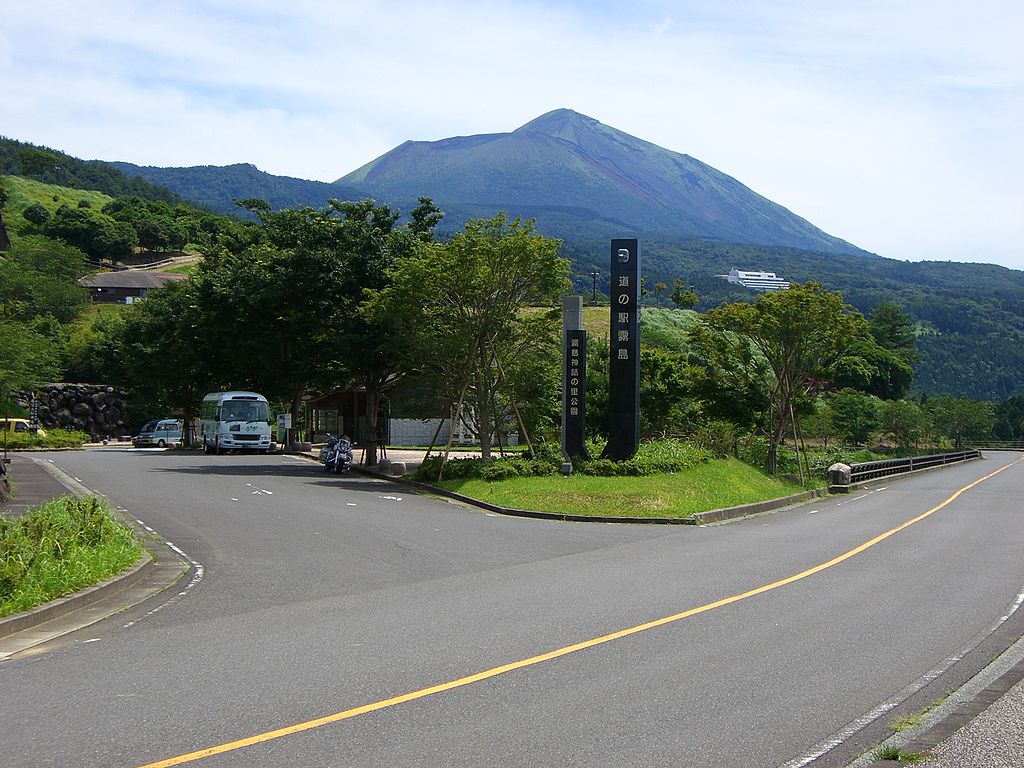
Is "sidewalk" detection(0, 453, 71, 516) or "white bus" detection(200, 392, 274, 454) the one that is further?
"white bus" detection(200, 392, 274, 454)

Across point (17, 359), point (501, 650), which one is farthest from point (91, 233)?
point (501, 650)

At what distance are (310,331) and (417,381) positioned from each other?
11801 mm

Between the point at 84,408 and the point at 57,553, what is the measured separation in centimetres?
6630

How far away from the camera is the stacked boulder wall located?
70938 mm

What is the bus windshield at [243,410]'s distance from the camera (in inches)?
1813

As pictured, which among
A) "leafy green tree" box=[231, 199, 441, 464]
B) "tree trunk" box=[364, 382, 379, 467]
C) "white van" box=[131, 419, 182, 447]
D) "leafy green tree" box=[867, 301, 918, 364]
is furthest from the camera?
"leafy green tree" box=[867, 301, 918, 364]

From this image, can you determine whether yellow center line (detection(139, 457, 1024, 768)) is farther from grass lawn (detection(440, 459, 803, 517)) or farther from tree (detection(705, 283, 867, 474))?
tree (detection(705, 283, 867, 474))

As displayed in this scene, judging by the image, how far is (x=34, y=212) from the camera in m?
150

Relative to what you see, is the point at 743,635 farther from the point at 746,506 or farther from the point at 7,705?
the point at 746,506

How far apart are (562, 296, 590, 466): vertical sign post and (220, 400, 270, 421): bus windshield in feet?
75.0

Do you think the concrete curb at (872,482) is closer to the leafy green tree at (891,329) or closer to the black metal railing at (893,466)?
the black metal railing at (893,466)

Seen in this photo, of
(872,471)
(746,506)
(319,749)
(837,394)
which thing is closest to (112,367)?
(837,394)

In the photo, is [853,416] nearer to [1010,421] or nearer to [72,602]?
[1010,421]

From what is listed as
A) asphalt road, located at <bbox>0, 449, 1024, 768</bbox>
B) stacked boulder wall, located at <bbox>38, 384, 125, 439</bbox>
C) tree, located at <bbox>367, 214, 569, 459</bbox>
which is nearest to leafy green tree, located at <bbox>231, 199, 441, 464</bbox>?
tree, located at <bbox>367, 214, 569, 459</bbox>
